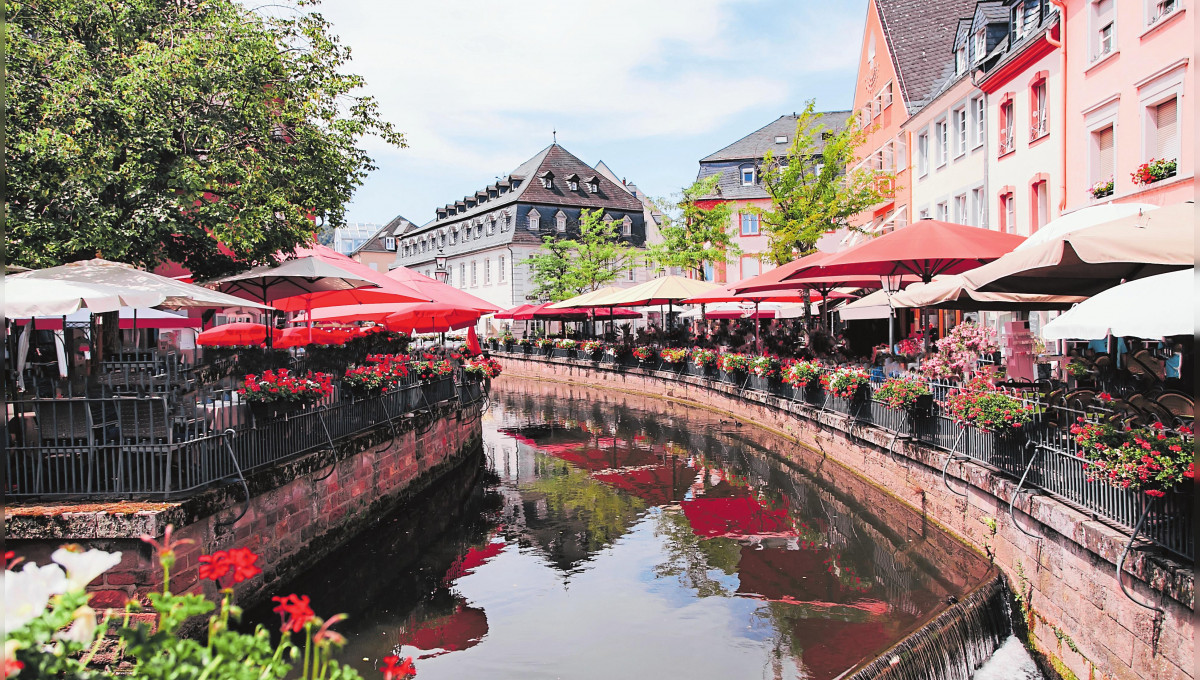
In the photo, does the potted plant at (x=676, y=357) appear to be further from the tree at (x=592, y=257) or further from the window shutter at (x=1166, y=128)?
the tree at (x=592, y=257)

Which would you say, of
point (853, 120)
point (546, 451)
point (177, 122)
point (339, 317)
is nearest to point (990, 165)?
point (853, 120)

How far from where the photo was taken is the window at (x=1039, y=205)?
17.7 meters

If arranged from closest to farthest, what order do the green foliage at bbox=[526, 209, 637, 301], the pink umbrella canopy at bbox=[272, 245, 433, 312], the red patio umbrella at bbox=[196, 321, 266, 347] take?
the pink umbrella canopy at bbox=[272, 245, 433, 312], the red patio umbrella at bbox=[196, 321, 266, 347], the green foliage at bbox=[526, 209, 637, 301]

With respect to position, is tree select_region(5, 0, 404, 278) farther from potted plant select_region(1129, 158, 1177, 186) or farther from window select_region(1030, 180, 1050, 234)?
window select_region(1030, 180, 1050, 234)

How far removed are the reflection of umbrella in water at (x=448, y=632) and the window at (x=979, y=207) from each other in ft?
58.4

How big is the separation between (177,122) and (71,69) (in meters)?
1.25

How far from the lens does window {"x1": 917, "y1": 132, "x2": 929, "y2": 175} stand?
81.4 feet

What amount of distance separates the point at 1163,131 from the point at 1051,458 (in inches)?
380

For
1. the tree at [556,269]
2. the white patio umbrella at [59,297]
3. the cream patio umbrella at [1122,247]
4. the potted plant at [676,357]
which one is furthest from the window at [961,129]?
the tree at [556,269]

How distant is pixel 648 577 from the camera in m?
9.34

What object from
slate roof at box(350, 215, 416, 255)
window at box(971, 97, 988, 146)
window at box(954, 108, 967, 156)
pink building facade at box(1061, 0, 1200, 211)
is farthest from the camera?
slate roof at box(350, 215, 416, 255)

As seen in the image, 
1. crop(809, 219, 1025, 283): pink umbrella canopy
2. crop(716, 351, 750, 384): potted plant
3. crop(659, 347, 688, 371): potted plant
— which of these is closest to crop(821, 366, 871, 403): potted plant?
crop(809, 219, 1025, 283): pink umbrella canopy

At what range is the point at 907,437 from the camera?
10844 mm

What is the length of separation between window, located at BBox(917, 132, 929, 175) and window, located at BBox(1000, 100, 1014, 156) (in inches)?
196
